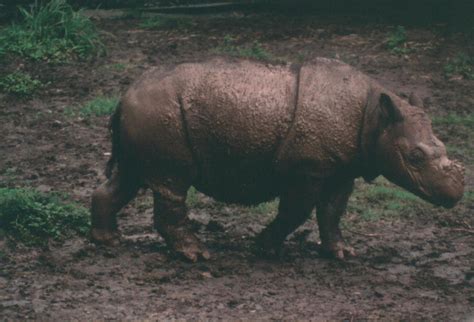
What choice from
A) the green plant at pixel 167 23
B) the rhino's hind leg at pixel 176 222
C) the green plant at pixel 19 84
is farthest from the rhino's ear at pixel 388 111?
the green plant at pixel 167 23

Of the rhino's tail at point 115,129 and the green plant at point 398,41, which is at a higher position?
the rhino's tail at point 115,129

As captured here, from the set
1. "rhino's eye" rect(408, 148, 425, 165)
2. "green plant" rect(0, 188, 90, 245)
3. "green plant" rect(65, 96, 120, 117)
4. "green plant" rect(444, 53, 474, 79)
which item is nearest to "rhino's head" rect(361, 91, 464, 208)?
"rhino's eye" rect(408, 148, 425, 165)

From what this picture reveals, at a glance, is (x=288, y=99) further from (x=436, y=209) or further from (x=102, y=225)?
(x=436, y=209)

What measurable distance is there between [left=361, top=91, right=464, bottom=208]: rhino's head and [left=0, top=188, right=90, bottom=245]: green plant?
7.71ft

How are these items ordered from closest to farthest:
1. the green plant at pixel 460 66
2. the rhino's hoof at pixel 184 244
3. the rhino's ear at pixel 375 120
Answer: the rhino's ear at pixel 375 120
the rhino's hoof at pixel 184 244
the green plant at pixel 460 66

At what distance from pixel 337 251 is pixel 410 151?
1.01 m

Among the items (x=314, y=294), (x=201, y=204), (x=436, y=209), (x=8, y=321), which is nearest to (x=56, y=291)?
(x=8, y=321)

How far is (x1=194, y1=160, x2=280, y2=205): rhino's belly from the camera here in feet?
24.8

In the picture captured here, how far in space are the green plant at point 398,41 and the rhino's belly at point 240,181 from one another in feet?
19.7

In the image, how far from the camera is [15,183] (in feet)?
31.2

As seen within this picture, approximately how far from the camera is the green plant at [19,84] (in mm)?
12047

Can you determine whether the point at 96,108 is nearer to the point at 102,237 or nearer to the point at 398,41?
the point at 102,237

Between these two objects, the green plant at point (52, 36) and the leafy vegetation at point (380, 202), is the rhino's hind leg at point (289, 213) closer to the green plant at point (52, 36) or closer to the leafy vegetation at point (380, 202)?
the leafy vegetation at point (380, 202)

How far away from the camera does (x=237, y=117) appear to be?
7449 millimetres
